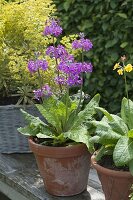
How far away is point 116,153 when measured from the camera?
1847 mm

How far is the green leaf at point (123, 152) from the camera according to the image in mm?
1823

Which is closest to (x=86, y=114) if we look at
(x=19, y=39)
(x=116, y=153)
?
(x=116, y=153)

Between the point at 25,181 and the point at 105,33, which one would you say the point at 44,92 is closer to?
the point at 25,181

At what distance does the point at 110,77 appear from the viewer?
3344 millimetres

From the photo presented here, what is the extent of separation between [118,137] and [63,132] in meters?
0.34

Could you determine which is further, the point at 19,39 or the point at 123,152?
the point at 19,39

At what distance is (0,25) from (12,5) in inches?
6.8

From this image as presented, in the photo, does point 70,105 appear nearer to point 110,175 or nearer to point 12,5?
point 110,175

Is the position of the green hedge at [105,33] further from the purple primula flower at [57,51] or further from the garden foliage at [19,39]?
the purple primula flower at [57,51]

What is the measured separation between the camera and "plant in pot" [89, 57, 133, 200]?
1851 mm

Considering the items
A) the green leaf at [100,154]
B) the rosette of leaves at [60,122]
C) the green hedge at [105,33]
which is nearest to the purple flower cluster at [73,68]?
the rosette of leaves at [60,122]

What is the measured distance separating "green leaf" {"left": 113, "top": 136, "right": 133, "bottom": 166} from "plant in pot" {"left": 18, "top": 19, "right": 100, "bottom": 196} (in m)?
0.20

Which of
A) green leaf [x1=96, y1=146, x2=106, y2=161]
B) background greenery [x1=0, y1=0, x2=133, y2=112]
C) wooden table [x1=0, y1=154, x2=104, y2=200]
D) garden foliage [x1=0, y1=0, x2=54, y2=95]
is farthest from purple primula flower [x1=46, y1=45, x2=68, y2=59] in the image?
wooden table [x1=0, y1=154, x2=104, y2=200]

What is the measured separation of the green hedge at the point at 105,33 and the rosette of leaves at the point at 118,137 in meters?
1.14
